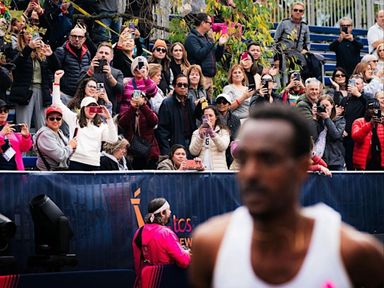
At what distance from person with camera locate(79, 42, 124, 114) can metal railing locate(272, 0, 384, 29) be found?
10118 mm

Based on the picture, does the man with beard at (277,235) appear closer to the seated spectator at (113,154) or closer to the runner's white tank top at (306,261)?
the runner's white tank top at (306,261)

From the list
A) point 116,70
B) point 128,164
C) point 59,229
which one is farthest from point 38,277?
point 116,70

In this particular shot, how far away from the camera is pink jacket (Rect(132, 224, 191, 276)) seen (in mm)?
12688

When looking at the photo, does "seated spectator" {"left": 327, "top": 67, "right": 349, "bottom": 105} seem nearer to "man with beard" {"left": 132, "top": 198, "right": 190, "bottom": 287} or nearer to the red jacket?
the red jacket

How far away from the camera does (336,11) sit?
26.5 meters

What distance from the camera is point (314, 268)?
3.90 metres

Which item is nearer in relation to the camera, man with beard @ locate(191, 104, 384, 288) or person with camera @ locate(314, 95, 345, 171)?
man with beard @ locate(191, 104, 384, 288)

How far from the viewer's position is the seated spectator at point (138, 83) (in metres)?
15.4

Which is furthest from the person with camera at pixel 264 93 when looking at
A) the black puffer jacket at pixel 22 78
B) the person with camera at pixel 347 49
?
the person with camera at pixel 347 49

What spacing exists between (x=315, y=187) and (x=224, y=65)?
11.3 feet

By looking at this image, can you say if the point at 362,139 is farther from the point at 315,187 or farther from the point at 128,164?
the point at 128,164

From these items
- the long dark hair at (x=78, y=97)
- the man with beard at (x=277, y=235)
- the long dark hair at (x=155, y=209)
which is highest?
the long dark hair at (x=78, y=97)

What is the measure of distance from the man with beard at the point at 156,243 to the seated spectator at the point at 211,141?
80.8 inches

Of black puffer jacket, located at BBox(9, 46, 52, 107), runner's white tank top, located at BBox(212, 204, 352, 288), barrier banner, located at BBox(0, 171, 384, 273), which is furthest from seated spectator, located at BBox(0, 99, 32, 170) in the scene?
runner's white tank top, located at BBox(212, 204, 352, 288)
